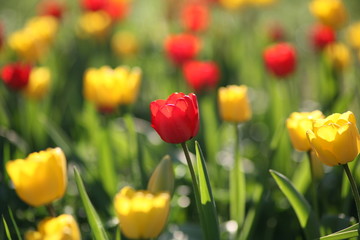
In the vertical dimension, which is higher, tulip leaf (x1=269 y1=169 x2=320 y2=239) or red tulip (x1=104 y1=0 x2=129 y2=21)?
red tulip (x1=104 y1=0 x2=129 y2=21)

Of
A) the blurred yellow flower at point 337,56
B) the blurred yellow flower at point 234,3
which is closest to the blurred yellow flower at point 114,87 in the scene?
the blurred yellow flower at point 337,56

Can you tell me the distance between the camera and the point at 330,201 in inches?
63.9

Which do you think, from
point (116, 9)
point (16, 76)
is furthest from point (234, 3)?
point (16, 76)

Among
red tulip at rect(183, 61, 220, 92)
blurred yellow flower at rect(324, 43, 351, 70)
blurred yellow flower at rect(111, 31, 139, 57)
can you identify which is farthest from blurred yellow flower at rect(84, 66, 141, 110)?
blurred yellow flower at rect(111, 31, 139, 57)

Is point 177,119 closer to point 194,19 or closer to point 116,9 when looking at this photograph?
point 194,19

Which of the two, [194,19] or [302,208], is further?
[194,19]

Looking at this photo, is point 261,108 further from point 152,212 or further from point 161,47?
point 152,212

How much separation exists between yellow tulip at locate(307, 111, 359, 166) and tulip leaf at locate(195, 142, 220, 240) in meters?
0.23

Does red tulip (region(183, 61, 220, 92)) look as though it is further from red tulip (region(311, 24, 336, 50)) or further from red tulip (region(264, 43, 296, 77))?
red tulip (region(311, 24, 336, 50))

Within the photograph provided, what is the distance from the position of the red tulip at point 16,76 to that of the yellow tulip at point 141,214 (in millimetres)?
971

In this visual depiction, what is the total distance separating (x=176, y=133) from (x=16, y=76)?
3.25ft

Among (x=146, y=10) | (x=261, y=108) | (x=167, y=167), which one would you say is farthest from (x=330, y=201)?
(x=146, y=10)

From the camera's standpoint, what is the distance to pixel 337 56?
229cm

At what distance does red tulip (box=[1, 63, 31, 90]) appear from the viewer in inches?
74.8
